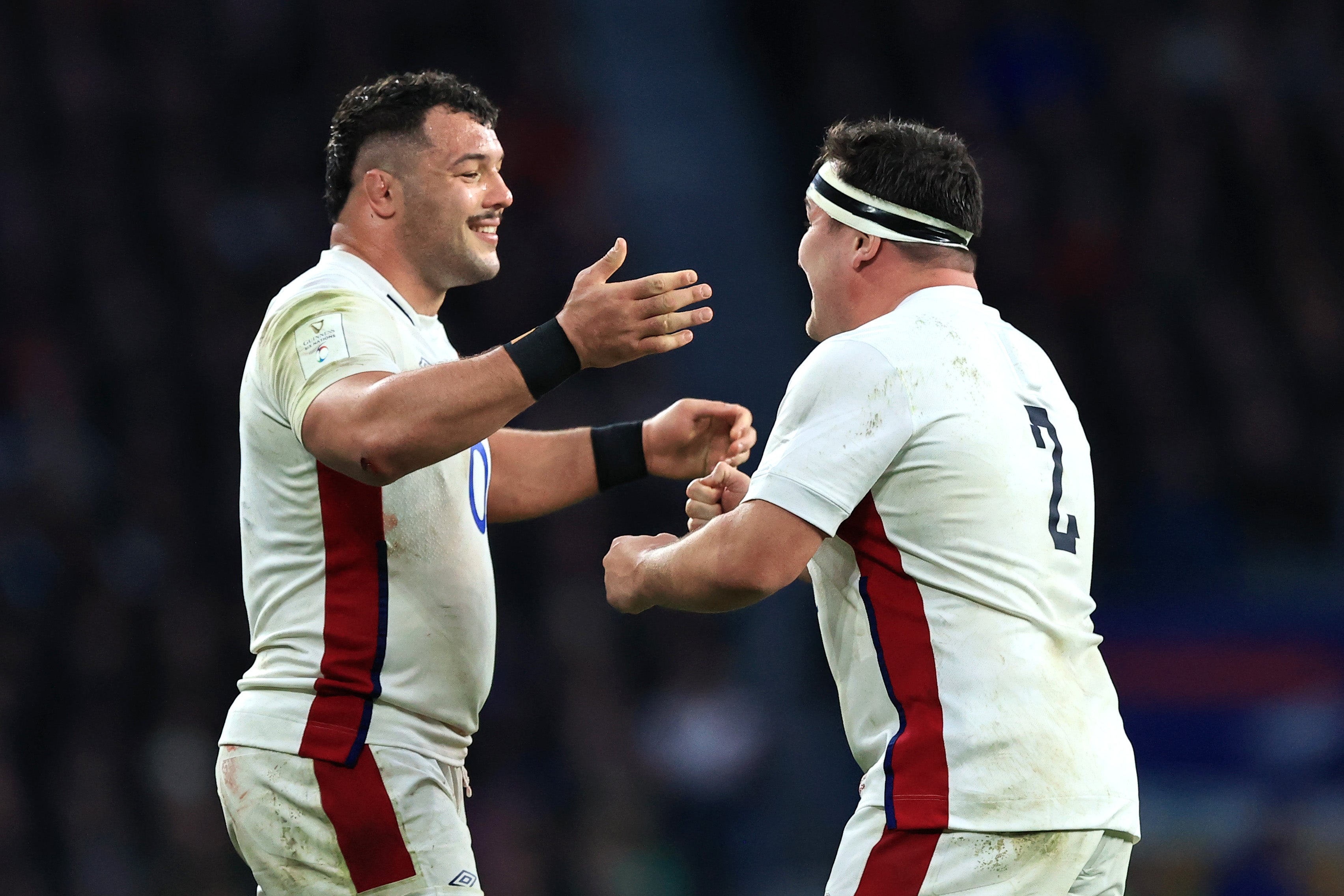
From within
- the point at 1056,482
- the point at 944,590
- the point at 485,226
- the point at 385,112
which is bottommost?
the point at 944,590

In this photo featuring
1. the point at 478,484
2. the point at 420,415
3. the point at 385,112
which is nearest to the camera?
the point at 420,415

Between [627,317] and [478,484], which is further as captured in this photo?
[478,484]

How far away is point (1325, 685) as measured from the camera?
8.09m

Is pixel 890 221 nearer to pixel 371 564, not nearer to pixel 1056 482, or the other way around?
pixel 1056 482

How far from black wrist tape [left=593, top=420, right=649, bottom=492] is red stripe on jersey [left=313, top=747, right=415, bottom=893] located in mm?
1358

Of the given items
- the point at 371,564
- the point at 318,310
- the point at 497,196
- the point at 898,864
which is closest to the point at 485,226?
the point at 497,196

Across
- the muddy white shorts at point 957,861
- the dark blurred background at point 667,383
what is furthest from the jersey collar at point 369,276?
the dark blurred background at point 667,383

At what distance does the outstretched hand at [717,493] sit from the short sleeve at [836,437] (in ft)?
1.52

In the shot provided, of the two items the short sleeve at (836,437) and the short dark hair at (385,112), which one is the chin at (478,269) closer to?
the short dark hair at (385,112)

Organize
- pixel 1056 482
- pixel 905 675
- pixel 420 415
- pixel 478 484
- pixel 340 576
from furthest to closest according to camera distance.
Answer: pixel 478 484 < pixel 340 576 < pixel 420 415 < pixel 1056 482 < pixel 905 675

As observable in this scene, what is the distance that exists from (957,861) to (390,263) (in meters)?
2.30

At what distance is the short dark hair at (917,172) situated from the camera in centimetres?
354

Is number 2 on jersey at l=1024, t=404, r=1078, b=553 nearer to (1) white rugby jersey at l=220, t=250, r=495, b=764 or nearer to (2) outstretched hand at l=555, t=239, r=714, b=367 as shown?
(2) outstretched hand at l=555, t=239, r=714, b=367

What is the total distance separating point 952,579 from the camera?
326 centimetres
